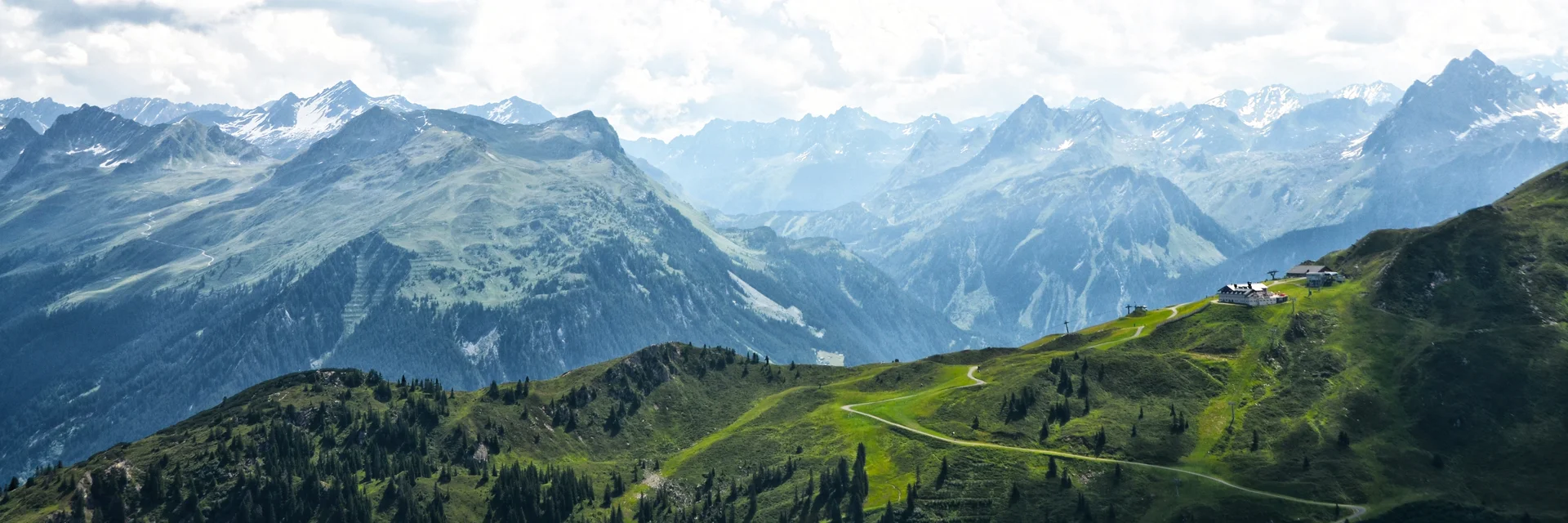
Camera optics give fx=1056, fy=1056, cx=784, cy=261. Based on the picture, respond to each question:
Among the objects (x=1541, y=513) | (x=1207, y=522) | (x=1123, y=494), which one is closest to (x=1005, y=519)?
(x=1123, y=494)

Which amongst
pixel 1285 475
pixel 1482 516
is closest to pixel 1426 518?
pixel 1482 516

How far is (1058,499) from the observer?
199000 millimetres

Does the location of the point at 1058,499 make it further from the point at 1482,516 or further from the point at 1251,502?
the point at 1482,516

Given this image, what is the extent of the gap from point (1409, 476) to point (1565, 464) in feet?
91.6

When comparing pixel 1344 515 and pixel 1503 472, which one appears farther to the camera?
pixel 1503 472

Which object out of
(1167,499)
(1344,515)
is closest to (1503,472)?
(1344,515)

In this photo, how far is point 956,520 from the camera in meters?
200

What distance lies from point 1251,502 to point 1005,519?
43746mm

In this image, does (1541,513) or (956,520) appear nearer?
(1541,513)

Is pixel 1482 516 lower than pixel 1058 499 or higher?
lower

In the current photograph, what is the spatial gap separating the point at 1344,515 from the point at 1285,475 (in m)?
13.4

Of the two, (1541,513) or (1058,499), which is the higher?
(1058,499)

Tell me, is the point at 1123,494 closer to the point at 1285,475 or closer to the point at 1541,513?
the point at 1285,475

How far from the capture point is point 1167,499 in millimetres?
194250
